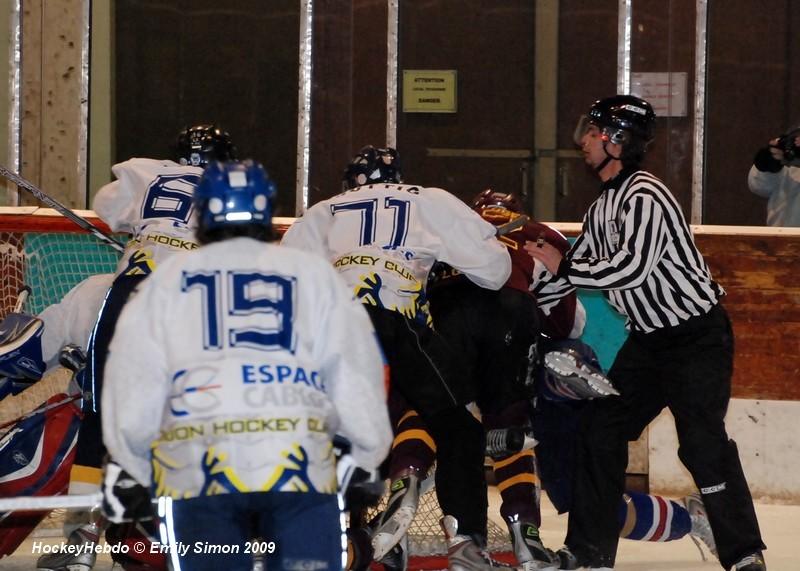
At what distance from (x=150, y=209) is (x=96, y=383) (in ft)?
2.19

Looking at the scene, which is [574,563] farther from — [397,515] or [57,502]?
[57,502]

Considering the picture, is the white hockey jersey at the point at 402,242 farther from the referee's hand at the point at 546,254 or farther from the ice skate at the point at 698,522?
the ice skate at the point at 698,522

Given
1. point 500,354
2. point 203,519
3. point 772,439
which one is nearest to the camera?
point 203,519

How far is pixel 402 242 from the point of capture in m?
4.60

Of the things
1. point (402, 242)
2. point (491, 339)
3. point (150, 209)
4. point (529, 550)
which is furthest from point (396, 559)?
point (150, 209)

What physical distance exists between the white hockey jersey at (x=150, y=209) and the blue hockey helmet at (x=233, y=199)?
1619 millimetres

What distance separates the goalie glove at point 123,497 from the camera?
9.44ft

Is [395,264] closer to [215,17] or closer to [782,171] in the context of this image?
[782,171]

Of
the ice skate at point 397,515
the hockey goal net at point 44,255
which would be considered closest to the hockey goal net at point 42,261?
the hockey goal net at point 44,255

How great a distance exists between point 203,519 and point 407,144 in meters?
6.28

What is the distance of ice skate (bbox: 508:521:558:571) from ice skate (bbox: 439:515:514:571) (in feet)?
0.37

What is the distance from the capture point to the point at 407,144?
887 cm

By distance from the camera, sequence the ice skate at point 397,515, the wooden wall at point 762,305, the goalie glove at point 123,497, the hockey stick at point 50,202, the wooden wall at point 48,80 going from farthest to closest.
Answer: the wooden wall at point 48,80 < the wooden wall at point 762,305 < the hockey stick at point 50,202 < the ice skate at point 397,515 < the goalie glove at point 123,497

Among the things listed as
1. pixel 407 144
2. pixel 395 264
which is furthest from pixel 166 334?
pixel 407 144
